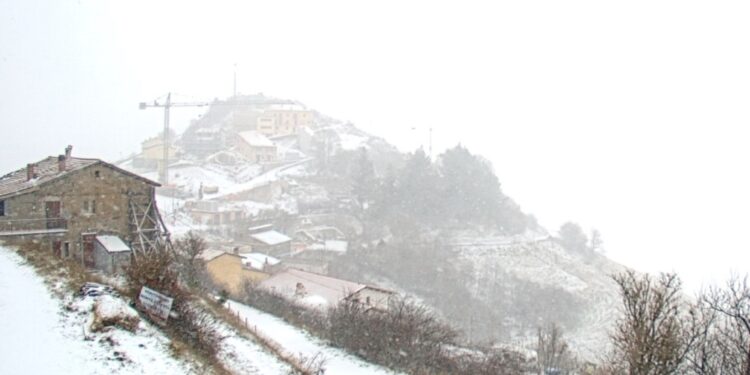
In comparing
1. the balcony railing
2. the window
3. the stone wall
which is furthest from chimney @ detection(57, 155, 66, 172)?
the balcony railing

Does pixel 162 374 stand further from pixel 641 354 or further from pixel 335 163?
pixel 335 163

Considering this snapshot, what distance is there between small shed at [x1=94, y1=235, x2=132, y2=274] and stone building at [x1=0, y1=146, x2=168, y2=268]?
0.76ft

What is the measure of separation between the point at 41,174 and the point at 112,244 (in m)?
3.34

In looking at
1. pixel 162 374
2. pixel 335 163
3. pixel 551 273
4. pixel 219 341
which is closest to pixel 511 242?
pixel 551 273

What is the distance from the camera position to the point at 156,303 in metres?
11.8

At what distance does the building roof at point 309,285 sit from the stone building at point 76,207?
640 cm

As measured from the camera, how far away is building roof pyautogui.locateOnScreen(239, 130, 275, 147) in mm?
62281

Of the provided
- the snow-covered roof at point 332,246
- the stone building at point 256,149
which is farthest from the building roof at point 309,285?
the stone building at point 256,149

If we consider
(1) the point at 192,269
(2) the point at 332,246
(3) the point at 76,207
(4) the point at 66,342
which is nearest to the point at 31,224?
(3) the point at 76,207

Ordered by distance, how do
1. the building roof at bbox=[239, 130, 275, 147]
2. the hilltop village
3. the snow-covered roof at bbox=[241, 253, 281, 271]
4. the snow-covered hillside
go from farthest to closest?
1. the building roof at bbox=[239, 130, 275, 147]
2. the snow-covered hillside
3. the snow-covered roof at bbox=[241, 253, 281, 271]
4. the hilltop village

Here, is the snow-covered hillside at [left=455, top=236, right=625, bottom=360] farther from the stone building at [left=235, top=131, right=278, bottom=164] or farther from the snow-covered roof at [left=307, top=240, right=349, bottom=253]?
the stone building at [left=235, top=131, right=278, bottom=164]

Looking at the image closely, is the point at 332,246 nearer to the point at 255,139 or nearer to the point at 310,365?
the point at 255,139

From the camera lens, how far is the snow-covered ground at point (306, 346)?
621 inches

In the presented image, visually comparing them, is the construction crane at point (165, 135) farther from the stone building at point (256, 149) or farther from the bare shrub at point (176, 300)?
the bare shrub at point (176, 300)
